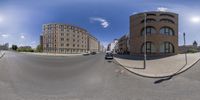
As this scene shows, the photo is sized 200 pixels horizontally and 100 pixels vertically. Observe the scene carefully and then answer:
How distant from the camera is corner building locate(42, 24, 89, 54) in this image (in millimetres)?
10446

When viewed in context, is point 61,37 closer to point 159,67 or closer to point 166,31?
point 159,67

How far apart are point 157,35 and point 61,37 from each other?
109 feet

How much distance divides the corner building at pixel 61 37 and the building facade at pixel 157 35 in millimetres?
28336

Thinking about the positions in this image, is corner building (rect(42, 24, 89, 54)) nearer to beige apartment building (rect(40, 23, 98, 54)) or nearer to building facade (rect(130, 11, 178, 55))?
beige apartment building (rect(40, 23, 98, 54))

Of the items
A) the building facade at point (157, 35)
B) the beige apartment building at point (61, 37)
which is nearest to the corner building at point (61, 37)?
the beige apartment building at point (61, 37)

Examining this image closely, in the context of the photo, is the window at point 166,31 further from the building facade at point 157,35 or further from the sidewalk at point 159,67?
the sidewalk at point 159,67

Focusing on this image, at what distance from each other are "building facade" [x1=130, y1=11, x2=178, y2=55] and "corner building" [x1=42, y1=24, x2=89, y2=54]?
28336 millimetres

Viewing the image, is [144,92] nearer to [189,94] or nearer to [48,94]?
[189,94]

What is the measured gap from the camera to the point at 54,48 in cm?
1162

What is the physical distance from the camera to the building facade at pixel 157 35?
128 ft

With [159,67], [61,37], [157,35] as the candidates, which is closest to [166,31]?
[157,35]

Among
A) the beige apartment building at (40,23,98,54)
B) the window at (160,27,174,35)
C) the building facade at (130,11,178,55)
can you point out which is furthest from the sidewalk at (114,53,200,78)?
the window at (160,27,174,35)

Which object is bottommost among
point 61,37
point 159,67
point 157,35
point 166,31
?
point 159,67

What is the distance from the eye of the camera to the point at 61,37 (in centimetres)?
1143
